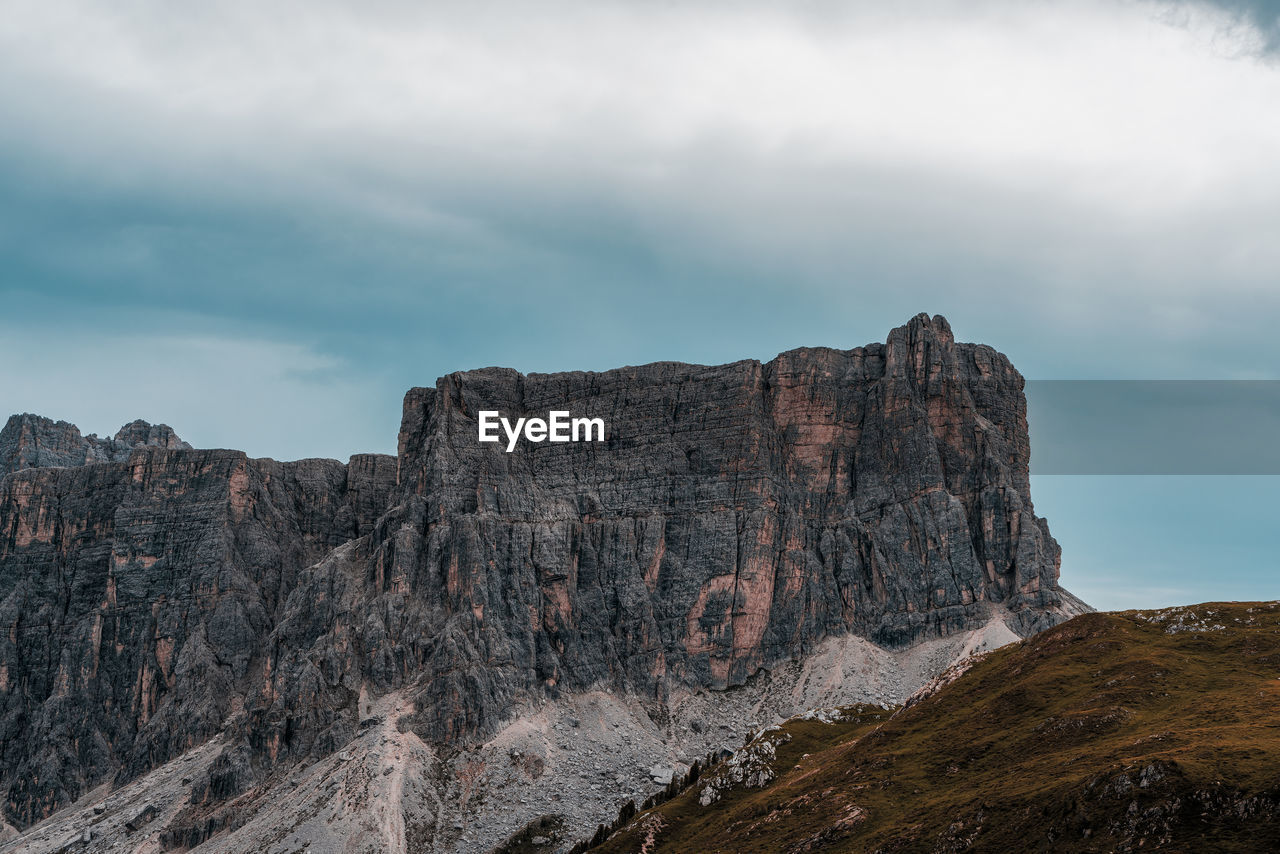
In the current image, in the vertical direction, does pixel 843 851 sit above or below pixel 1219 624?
below

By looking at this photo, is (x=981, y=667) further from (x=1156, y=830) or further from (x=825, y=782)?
(x=1156, y=830)

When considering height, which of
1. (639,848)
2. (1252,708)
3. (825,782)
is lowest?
(639,848)

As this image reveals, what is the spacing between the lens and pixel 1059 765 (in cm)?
13488

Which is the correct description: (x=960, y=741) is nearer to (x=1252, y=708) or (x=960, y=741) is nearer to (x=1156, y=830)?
(x=1252, y=708)

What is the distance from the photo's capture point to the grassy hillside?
11019 centimetres

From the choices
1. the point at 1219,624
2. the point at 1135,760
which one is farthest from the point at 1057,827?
the point at 1219,624

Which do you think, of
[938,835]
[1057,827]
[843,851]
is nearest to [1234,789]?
[1057,827]

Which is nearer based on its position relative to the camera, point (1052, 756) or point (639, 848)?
point (1052, 756)

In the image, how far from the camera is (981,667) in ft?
639

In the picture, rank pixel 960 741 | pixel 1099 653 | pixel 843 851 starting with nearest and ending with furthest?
pixel 843 851 → pixel 960 741 → pixel 1099 653

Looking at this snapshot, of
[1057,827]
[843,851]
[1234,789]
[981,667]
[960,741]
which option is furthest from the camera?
[981,667]

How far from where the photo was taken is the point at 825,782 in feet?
558

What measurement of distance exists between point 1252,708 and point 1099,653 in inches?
1476

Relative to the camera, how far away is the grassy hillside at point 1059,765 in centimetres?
11019
